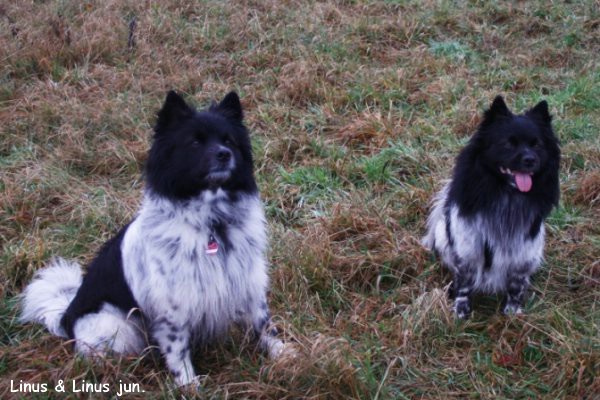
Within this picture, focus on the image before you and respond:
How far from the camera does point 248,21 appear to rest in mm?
8859

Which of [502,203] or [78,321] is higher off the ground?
[502,203]

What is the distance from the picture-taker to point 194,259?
121 inches

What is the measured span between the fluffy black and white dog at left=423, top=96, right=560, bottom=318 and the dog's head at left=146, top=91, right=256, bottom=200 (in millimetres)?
1455

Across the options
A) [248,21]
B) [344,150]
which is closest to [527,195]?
[344,150]

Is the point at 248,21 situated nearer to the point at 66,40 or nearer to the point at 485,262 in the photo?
the point at 66,40

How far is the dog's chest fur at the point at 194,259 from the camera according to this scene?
3068mm

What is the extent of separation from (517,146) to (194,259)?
1.97 m

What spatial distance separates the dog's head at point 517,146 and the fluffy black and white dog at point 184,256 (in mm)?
1461

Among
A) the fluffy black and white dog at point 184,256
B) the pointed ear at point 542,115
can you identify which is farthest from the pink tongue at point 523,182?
the fluffy black and white dog at point 184,256

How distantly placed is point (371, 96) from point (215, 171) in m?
4.30

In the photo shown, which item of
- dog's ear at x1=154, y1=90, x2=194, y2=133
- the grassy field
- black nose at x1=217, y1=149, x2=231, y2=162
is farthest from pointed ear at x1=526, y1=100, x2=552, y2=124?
dog's ear at x1=154, y1=90, x2=194, y2=133

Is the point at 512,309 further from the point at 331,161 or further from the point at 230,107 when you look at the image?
the point at 331,161

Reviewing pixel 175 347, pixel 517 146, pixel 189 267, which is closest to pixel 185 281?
pixel 189 267

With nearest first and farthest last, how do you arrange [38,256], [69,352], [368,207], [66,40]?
[69,352] → [38,256] → [368,207] → [66,40]
